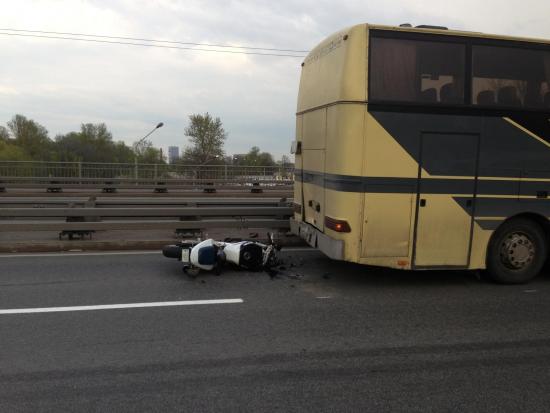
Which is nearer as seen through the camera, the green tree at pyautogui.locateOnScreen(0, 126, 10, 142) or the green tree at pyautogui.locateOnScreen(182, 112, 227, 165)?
the green tree at pyautogui.locateOnScreen(182, 112, 227, 165)

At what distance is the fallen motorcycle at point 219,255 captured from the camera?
6.84 m

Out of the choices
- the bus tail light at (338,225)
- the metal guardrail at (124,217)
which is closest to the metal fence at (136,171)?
the metal guardrail at (124,217)

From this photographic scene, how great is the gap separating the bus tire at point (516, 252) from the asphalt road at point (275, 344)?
8.8 inches

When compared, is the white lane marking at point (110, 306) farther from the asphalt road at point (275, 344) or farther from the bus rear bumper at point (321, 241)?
the bus rear bumper at point (321, 241)

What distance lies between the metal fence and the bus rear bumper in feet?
49.3

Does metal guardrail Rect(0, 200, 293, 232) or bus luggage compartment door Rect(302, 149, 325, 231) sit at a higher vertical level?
bus luggage compartment door Rect(302, 149, 325, 231)

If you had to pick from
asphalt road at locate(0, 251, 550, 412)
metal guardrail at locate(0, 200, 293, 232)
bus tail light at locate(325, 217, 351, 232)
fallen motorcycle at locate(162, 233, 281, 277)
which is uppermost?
bus tail light at locate(325, 217, 351, 232)

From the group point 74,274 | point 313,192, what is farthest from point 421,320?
point 74,274

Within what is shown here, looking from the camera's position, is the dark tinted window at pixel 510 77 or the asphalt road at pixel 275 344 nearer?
the asphalt road at pixel 275 344

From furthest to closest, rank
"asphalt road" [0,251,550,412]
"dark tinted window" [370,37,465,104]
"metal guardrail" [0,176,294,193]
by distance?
"metal guardrail" [0,176,294,193], "dark tinted window" [370,37,465,104], "asphalt road" [0,251,550,412]

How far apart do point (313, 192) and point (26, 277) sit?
419 centimetres

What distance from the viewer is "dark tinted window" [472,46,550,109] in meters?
6.16

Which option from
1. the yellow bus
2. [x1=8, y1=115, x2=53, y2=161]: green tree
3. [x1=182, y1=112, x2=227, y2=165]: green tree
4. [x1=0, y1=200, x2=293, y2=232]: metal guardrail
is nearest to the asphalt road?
the yellow bus

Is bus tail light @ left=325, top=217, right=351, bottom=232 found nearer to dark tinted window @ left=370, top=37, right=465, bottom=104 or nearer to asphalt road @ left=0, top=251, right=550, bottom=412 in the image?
Answer: asphalt road @ left=0, top=251, right=550, bottom=412
